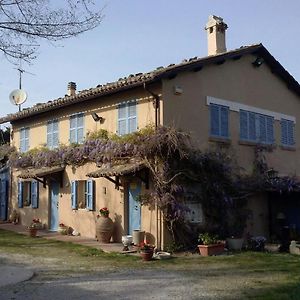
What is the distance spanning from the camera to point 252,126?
55.8 ft

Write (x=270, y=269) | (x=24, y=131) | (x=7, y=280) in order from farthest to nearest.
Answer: (x=24, y=131) < (x=270, y=269) < (x=7, y=280)

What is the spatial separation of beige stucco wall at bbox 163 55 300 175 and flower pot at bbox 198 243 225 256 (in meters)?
3.37

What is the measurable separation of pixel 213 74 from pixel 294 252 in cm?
643

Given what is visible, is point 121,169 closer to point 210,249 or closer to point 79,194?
point 210,249

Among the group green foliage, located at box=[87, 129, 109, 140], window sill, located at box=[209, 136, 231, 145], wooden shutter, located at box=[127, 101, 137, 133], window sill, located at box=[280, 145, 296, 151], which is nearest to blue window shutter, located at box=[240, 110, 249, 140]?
window sill, located at box=[209, 136, 231, 145]

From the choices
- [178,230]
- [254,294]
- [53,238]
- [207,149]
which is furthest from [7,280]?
[207,149]

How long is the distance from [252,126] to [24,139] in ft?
33.7

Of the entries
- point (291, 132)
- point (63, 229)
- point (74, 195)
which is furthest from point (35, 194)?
point (291, 132)

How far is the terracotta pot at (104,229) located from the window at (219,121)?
4.53m

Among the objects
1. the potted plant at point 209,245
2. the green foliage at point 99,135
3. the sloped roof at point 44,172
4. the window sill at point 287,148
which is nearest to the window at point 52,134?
the sloped roof at point 44,172

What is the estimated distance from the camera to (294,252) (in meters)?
13.7

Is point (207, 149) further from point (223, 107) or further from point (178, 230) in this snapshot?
point (178, 230)

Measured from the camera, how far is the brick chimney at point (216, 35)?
17.5m

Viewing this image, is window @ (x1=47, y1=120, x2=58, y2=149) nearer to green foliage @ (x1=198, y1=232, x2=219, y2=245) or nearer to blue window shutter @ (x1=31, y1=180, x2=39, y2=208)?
blue window shutter @ (x1=31, y1=180, x2=39, y2=208)
